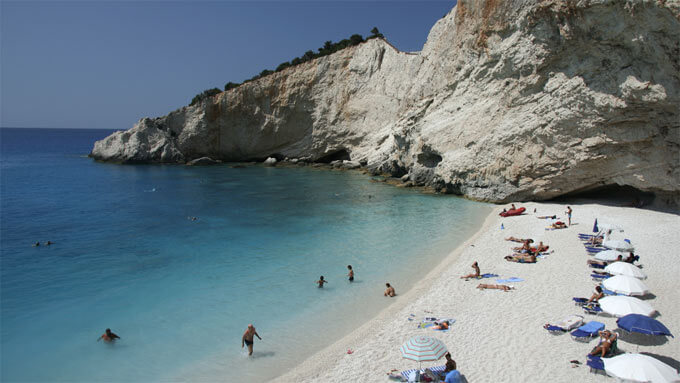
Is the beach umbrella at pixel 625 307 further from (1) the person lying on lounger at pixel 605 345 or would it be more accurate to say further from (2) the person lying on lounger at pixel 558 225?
(2) the person lying on lounger at pixel 558 225

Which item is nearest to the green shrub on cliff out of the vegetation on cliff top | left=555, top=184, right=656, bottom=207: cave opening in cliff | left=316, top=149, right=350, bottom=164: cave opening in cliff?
the vegetation on cliff top

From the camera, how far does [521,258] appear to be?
15.2 meters

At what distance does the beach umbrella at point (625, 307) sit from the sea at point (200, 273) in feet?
19.5

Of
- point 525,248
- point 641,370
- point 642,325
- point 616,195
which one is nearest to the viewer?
point 641,370

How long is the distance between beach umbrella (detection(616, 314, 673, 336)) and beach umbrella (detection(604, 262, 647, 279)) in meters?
3.53

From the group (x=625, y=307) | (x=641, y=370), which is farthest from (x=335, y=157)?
(x=641, y=370)

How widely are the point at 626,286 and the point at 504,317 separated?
341 cm

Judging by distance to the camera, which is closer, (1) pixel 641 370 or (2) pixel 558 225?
(1) pixel 641 370

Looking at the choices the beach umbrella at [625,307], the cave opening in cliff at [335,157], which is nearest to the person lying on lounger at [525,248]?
the beach umbrella at [625,307]

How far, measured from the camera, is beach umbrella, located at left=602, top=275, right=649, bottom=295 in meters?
10.5

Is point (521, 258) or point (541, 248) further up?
point (541, 248)

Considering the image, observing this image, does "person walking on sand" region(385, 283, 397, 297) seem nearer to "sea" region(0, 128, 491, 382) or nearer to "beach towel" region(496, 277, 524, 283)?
"sea" region(0, 128, 491, 382)

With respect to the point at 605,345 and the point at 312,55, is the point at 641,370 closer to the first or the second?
the point at 605,345

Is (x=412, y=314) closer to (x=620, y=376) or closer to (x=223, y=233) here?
(x=620, y=376)
